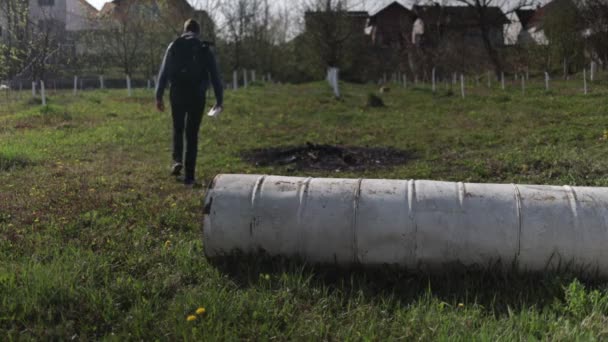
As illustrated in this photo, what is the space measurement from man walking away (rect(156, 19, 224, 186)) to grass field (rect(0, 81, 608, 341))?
2.11 feet

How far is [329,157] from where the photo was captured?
8289mm

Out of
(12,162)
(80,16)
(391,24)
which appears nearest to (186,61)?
(12,162)

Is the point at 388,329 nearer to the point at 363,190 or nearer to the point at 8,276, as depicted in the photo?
the point at 363,190

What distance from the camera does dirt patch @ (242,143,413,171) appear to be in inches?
306

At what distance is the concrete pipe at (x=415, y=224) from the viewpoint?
340 cm

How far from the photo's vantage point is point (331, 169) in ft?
24.7

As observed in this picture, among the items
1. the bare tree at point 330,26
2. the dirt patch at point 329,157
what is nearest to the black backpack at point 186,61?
the dirt patch at point 329,157

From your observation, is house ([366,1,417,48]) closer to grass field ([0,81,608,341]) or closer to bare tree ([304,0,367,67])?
bare tree ([304,0,367,67])

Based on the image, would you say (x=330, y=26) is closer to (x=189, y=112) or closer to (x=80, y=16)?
(x=80, y=16)

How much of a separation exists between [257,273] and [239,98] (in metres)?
16.9

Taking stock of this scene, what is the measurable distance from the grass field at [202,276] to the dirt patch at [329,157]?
0.32 m

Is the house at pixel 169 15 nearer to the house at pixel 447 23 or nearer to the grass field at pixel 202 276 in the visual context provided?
the house at pixel 447 23

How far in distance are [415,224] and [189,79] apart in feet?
12.2

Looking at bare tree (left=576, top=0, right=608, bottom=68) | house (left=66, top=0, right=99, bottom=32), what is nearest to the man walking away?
bare tree (left=576, top=0, right=608, bottom=68)
